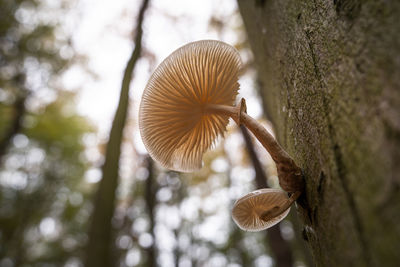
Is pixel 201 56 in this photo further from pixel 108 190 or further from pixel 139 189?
pixel 139 189

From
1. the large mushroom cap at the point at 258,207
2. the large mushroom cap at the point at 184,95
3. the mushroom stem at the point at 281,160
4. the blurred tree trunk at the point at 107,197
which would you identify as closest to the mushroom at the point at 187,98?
the large mushroom cap at the point at 184,95

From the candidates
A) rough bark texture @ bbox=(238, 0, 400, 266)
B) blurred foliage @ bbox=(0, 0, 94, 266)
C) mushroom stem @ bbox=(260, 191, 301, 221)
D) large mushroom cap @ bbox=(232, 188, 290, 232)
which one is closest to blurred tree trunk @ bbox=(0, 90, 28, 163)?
blurred foliage @ bbox=(0, 0, 94, 266)

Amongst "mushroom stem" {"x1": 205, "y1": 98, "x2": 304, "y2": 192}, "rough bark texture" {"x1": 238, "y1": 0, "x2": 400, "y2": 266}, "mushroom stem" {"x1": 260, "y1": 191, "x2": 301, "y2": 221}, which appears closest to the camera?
"rough bark texture" {"x1": 238, "y1": 0, "x2": 400, "y2": 266}

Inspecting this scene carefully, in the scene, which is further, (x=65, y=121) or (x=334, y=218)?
(x=65, y=121)

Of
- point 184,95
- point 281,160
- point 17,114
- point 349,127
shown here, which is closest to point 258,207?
point 281,160

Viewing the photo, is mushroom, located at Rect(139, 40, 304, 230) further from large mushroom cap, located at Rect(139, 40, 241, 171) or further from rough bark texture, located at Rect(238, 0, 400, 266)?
rough bark texture, located at Rect(238, 0, 400, 266)

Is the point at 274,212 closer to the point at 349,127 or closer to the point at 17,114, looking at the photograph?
the point at 349,127

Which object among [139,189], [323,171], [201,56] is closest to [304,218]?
[323,171]
